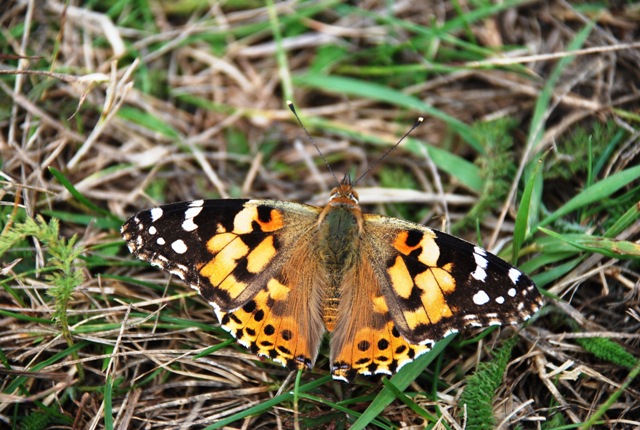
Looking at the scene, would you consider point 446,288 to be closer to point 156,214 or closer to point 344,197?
point 344,197

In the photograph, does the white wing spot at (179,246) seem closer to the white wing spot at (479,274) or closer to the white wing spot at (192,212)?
the white wing spot at (192,212)

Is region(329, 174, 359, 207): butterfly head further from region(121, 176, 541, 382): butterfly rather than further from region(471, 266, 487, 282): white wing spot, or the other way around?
region(471, 266, 487, 282): white wing spot

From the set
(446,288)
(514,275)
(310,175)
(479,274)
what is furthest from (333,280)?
(310,175)

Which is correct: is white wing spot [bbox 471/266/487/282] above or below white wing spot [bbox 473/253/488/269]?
below

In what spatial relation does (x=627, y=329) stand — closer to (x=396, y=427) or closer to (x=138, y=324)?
(x=396, y=427)

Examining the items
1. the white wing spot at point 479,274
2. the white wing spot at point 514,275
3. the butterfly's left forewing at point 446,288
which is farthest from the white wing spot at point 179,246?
the white wing spot at point 514,275

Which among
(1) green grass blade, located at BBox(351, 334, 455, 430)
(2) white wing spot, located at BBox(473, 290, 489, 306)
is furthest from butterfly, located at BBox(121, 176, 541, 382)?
(1) green grass blade, located at BBox(351, 334, 455, 430)
